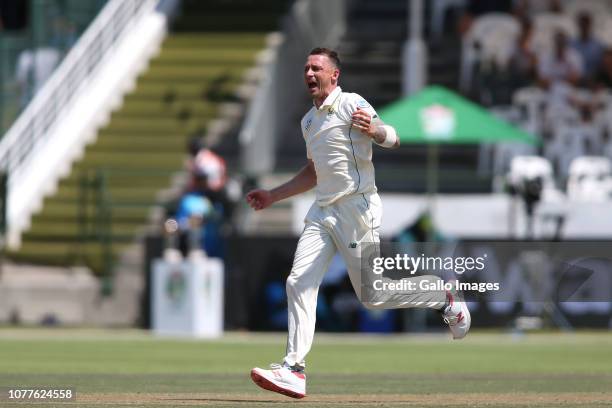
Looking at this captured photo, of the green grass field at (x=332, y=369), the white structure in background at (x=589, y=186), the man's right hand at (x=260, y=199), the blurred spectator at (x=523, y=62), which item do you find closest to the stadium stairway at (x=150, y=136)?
the green grass field at (x=332, y=369)

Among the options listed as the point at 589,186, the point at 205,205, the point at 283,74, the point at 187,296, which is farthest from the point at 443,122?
the point at 283,74

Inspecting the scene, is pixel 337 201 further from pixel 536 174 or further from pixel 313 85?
pixel 536 174

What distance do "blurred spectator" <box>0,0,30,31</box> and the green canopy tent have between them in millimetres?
8929

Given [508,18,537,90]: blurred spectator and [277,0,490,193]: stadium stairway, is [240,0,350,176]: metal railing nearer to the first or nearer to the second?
[277,0,490,193]: stadium stairway

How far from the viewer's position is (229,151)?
83.1 ft

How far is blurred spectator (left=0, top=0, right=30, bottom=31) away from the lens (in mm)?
12328

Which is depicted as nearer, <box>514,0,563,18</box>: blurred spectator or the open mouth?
the open mouth

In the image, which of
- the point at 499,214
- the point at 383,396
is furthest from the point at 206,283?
the point at 383,396

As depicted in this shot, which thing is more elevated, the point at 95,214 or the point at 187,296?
the point at 95,214

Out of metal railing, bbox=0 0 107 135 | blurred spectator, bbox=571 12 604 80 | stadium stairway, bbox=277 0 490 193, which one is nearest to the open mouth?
stadium stairway, bbox=277 0 490 193

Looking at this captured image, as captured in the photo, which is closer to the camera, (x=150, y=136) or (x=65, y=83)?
(x=65, y=83)

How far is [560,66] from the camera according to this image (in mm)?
25984

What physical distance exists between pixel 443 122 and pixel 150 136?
6666mm

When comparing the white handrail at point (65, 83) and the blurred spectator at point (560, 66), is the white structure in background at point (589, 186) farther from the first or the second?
the white handrail at point (65, 83)
